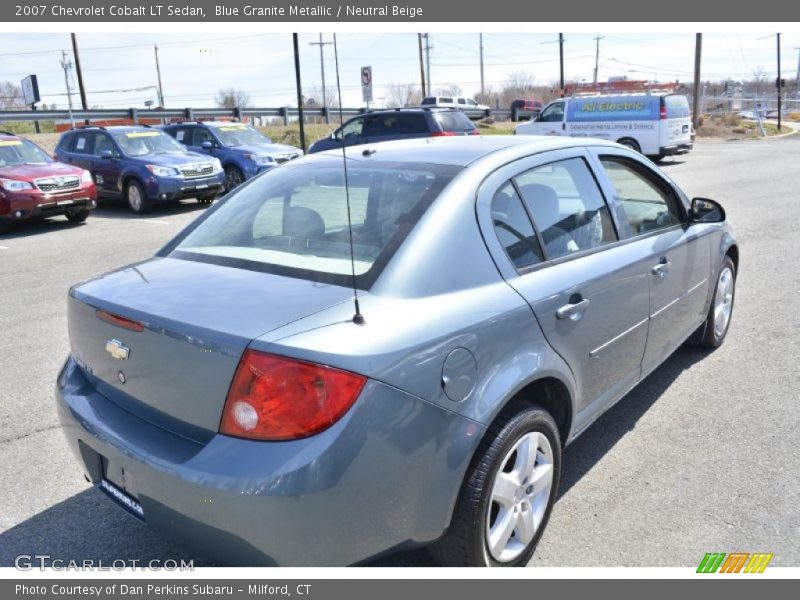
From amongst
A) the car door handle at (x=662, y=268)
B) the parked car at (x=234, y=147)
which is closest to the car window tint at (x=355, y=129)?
the parked car at (x=234, y=147)

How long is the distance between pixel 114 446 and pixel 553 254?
194 cm

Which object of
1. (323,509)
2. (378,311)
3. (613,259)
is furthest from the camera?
→ (613,259)

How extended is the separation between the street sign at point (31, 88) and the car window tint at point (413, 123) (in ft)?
41.2

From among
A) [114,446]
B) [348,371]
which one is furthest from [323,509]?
[114,446]

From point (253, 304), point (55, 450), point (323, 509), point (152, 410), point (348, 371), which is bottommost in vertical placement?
point (55, 450)

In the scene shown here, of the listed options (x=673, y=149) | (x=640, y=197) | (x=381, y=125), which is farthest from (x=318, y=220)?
(x=673, y=149)

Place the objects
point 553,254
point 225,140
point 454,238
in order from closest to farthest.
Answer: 1. point 454,238
2. point 553,254
3. point 225,140

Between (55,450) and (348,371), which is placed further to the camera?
(55,450)

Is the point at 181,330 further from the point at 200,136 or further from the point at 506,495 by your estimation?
the point at 200,136

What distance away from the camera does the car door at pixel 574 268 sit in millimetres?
2789

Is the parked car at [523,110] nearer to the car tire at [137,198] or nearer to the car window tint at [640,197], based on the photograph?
the car tire at [137,198]

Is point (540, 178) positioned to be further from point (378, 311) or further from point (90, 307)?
point (90, 307)

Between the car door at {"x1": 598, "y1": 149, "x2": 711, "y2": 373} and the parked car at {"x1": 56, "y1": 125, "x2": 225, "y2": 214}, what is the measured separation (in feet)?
36.6

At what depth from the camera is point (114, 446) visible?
93.9 inches
